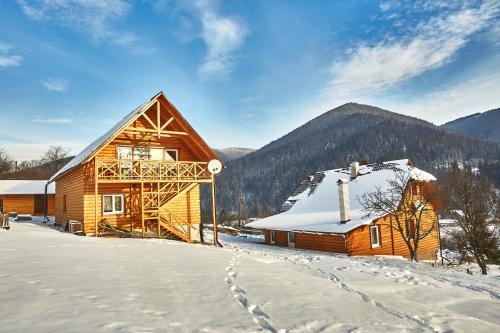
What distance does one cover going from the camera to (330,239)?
21828 mm

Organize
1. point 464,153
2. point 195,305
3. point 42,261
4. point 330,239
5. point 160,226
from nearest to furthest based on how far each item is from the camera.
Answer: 1. point 195,305
2. point 42,261
3. point 160,226
4. point 330,239
5. point 464,153

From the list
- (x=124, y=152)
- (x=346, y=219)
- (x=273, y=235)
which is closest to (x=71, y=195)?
(x=124, y=152)

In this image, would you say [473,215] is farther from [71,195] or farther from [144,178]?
[71,195]

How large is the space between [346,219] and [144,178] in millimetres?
13192

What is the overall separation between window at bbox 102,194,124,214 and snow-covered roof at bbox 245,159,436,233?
11185mm

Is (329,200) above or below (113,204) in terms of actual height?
below

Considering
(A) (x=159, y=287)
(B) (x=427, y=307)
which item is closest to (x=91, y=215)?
(A) (x=159, y=287)

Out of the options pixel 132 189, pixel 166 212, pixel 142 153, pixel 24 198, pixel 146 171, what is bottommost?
pixel 166 212

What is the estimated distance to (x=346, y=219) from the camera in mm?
21984

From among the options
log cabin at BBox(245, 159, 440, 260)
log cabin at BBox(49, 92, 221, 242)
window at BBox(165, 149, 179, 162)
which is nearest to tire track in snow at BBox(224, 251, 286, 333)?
log cabin at BBox(49, 92, 221, 242)

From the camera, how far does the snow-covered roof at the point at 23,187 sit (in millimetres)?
32906

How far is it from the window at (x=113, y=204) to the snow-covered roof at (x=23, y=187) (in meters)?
19.1

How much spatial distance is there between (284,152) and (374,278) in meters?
158

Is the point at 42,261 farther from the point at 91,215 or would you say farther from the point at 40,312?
the point at 91,215
